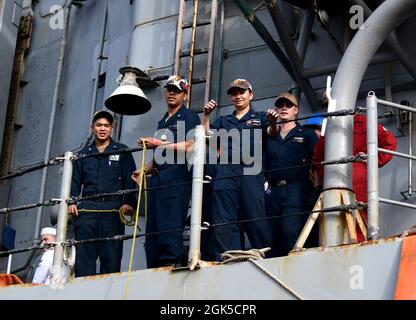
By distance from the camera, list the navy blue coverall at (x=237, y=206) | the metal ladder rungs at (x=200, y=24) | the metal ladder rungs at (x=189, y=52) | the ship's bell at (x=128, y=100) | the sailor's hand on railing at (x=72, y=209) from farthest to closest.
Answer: the metal ladder rungs at (x=200, y=24)
the metal ladder rungs at (x=189, y=52)
the ship's bell at (x=128, y=100)
the sailor's hand on railing at (x=72, y=209)
the navy blue coverall at (x=237, y=206)

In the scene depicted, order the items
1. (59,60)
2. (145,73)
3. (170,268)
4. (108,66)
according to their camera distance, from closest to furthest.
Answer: (170,268) < (145,73) < (108,66) < (59,60)

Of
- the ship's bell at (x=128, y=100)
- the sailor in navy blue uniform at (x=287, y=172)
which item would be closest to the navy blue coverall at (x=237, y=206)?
the sailor in navy blue uniform at (x=287, y=172)

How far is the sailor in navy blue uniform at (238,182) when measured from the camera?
636cm

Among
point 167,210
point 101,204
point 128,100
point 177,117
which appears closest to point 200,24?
point 128,100

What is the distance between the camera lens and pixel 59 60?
11.1 m

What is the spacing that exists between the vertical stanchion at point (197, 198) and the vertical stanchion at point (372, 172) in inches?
43.7

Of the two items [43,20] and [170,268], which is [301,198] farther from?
[43,20]

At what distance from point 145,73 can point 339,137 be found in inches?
135

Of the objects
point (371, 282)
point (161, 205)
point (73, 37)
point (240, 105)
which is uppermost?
point (73, 37)

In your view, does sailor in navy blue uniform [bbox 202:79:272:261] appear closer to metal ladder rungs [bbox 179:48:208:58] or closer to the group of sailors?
the group of sailors


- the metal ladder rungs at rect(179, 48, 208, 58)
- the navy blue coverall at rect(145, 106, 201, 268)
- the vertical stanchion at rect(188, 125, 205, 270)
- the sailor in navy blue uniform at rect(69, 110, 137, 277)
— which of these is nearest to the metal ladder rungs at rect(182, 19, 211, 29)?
the metal ladder rungs at rect(179, 48, 208, 58)

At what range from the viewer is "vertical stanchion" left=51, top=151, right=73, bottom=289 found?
256 inches

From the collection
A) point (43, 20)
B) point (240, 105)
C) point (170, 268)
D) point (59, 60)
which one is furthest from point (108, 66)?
point (170, 268)

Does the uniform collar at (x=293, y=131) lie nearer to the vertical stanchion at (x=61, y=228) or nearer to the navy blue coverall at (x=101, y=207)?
the navy blue coverall at (x=101, y=207)
